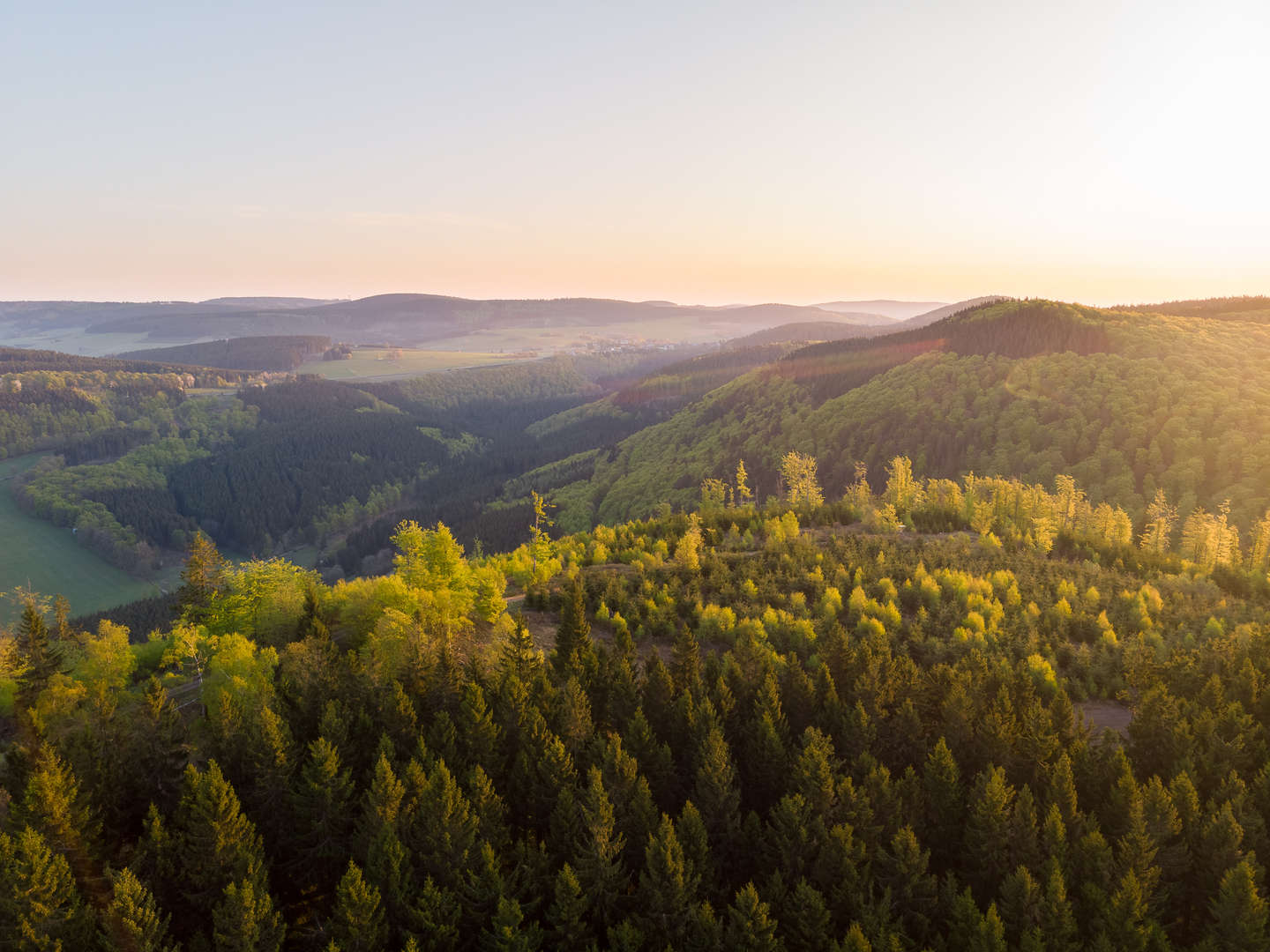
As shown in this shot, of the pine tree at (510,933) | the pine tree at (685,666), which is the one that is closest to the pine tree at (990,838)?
the pine tree at (685,666)

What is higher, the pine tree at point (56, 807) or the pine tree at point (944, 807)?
the pine tree at point (56, 807)

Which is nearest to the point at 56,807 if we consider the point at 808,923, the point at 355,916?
the point at 355,916

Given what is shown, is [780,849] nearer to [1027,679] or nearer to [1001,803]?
[1001,803]

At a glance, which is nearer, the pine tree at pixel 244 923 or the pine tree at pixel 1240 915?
the pine tree at pixel 244 923

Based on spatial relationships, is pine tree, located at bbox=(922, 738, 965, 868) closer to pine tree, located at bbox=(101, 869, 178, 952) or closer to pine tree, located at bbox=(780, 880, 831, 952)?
pine tree, located at bbox=(780, 880, 831, 952)

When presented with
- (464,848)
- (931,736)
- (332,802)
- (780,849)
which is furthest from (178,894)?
(931,736)

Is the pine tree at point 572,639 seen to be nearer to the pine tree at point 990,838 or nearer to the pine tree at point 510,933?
the pine tree at point 510,933
